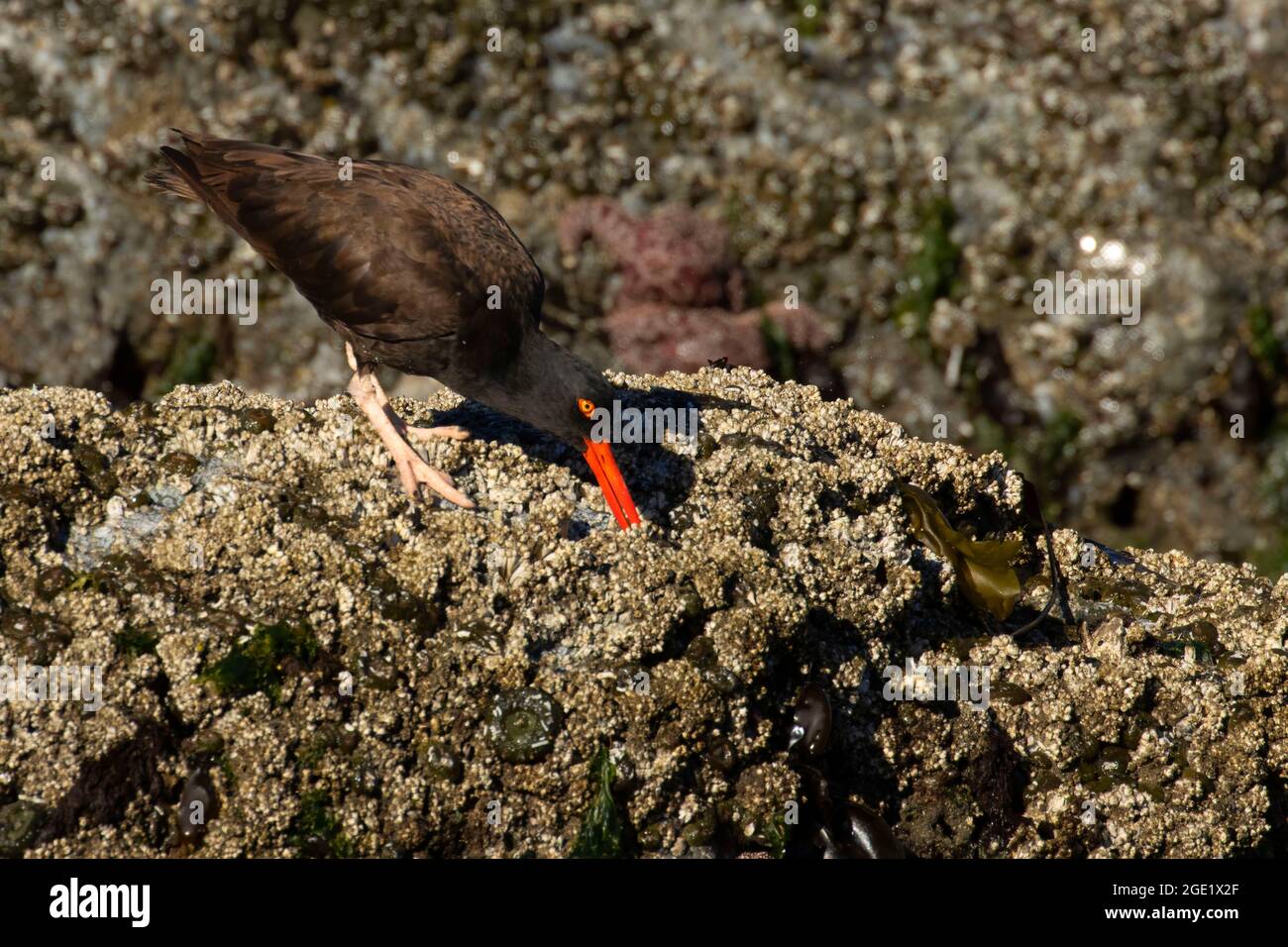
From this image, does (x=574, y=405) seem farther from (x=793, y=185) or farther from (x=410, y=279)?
(x=793, y=185)

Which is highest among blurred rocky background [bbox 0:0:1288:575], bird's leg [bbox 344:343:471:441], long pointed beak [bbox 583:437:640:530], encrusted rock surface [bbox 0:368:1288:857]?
blurred rocky background [bbox 0:0:1288:575]

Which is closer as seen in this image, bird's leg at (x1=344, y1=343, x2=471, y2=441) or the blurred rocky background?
bird's leg at (x1=344, y1=343, x2=471, y2=441)

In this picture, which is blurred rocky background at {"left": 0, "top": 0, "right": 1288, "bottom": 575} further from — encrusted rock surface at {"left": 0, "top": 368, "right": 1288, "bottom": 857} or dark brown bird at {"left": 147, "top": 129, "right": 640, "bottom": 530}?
encrusted rock surface at {"left": 0, "top": 368, "right": 1288, "bottom": 857}

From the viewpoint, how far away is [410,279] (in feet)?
17.9

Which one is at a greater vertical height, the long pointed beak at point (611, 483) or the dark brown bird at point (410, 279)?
the dark brown bird at point (410, 279)

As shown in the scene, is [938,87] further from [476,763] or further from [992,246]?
[476,763]

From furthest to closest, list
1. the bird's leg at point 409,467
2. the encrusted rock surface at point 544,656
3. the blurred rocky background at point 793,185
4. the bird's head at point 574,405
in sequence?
the blurred rocky background at point 793,185 < the bird's head at point 574,405 < the bird's leg at point 409,467 < the encrusted rock surface at point 544,656

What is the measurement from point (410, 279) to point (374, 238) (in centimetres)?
31

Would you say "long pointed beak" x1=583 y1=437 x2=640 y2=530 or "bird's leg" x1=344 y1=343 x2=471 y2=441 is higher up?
"bird's leg" x1=344 y1=343 x2=471 y2=441

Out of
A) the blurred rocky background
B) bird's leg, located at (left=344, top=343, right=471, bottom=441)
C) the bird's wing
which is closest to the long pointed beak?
bird's leg, located at (left=344, top=343, right=471, bottom=441)

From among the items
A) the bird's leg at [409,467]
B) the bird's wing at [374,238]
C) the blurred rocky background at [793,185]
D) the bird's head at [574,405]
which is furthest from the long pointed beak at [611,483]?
the blurred rocky background at [793,185]

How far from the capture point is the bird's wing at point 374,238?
545cm

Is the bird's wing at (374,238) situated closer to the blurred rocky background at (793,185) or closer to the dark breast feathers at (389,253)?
the dark breast feathers at (389,253)

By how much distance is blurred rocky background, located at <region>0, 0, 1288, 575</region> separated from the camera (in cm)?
1091
